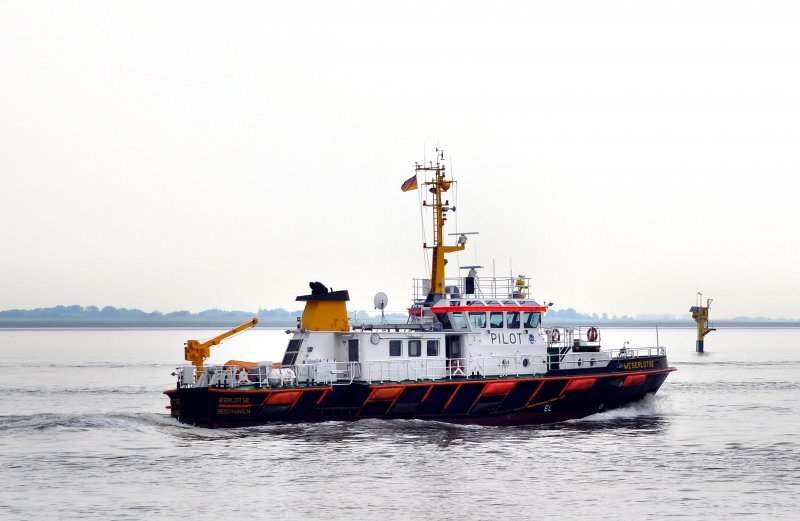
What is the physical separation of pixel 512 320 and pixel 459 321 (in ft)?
7.54

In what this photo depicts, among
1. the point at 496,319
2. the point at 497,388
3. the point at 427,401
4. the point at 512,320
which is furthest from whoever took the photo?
the point at 512,320

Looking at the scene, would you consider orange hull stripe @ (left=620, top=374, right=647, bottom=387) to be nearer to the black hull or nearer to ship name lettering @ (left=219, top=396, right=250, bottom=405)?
the black hull

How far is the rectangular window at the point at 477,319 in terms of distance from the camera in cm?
3978

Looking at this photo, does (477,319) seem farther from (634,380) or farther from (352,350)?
(634,380)

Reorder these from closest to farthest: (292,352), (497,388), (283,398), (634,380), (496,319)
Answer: (283,398) → (497,388) → (292,352) → (496,319) → (634,380)

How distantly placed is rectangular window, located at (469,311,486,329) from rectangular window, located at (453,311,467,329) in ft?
0.89

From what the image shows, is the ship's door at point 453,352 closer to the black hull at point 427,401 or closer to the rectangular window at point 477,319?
the rectangular window at point 477,319

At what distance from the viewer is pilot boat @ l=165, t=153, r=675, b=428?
3644 cm

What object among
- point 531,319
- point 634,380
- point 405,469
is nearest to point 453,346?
point 531,319

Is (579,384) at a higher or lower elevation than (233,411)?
higher

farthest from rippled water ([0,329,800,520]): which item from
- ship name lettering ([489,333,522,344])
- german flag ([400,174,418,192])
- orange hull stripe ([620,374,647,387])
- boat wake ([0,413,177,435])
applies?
german flag ([400,174,418,192])

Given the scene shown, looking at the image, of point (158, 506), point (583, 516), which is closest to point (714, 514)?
point (583, 516)

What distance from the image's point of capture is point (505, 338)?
40.4 m

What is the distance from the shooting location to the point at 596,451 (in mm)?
34062
